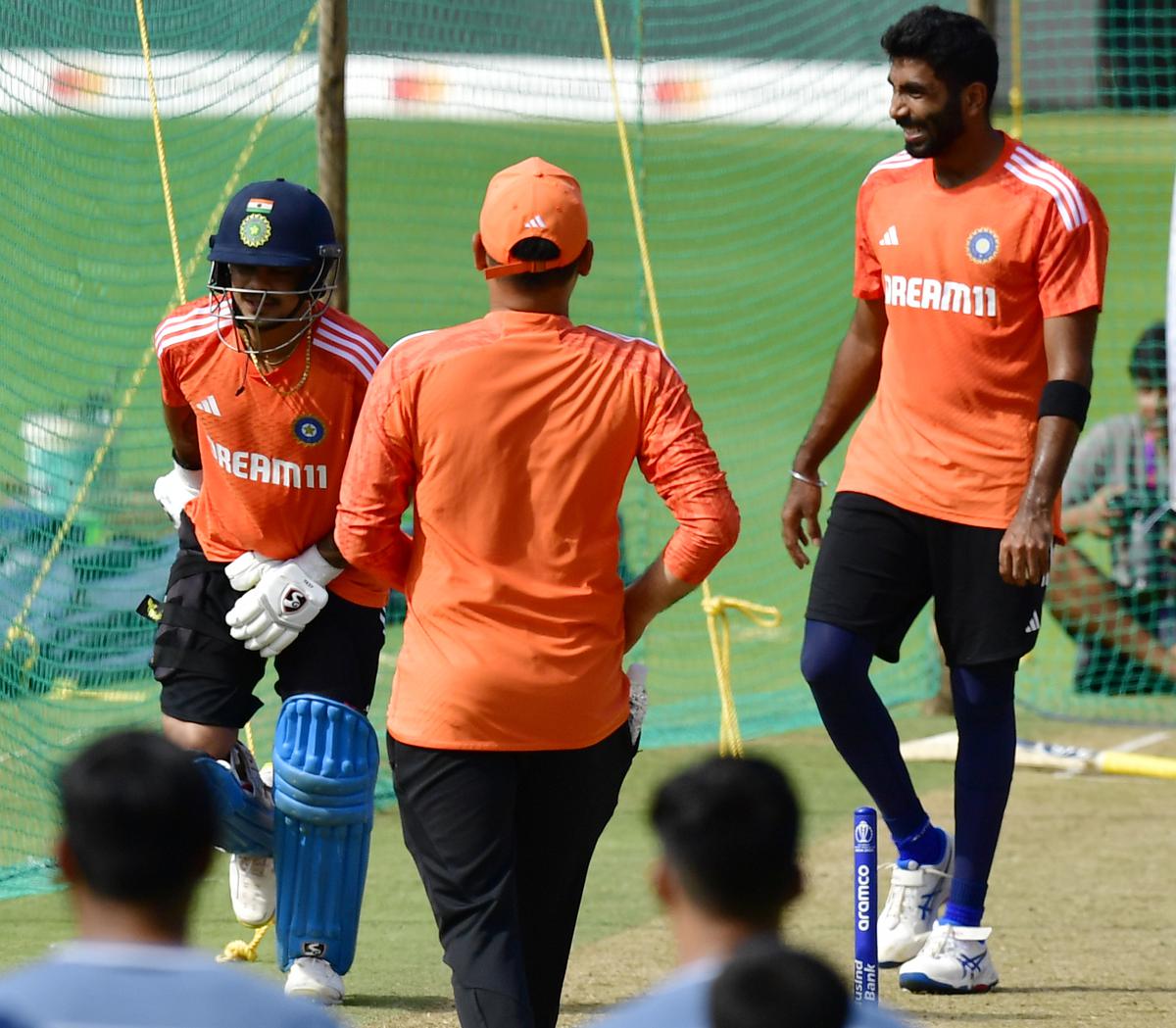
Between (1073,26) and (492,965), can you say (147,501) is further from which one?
(1073,26)

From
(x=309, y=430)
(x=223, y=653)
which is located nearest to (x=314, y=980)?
(x=223, y=653)

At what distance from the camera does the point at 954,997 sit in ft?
17.2

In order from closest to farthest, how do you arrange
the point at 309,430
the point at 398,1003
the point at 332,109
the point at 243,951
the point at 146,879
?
the point at 146,879 < the point at 309,430 < the point at 398,1003 < the point at 243,951 < the point at 332,109

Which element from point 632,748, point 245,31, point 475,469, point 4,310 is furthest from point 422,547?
point 245,31

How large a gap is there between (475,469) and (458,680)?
373 millimetres

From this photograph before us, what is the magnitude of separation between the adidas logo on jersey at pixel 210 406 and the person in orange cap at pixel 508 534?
1160mm

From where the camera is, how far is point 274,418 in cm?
496

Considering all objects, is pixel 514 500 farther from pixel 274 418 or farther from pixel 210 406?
pixel 210 406

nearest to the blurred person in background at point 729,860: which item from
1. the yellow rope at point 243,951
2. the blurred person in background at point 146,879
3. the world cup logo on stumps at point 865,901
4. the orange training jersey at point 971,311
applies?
the blurred person in background at point 146,879

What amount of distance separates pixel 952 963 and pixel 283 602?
5.94 feet

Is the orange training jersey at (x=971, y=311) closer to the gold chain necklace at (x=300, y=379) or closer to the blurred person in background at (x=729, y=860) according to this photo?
the gold chain necklace at (x=300, y=379)

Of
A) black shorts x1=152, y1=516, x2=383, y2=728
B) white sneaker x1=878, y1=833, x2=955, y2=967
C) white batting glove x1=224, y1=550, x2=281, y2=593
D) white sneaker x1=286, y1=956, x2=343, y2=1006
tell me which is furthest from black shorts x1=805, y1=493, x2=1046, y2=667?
white sneaker x1=286, y1=956, x2=343, y2=1006

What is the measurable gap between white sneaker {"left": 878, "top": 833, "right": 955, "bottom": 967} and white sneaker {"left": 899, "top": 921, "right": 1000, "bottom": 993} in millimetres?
186

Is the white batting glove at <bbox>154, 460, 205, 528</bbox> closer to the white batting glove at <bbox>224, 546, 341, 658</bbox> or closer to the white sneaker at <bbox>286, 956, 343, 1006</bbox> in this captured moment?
the white batting glove at <bbox>224, 546, 341, 658</bbox>
